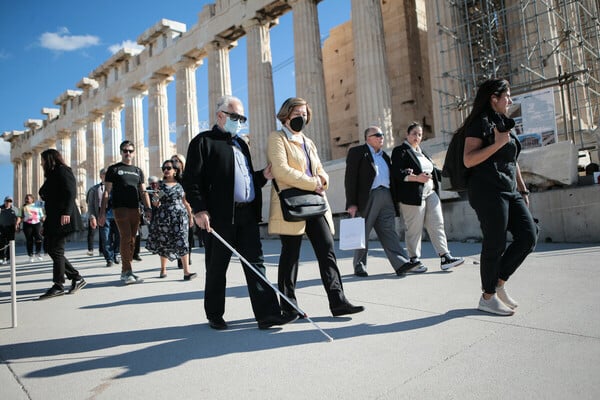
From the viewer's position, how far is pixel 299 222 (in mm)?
3473

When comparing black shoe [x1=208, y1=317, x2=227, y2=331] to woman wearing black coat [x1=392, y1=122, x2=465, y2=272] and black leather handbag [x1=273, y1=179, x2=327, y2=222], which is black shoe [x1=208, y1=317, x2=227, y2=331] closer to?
black leather handbag [x1=273, y1=179, x2=327, y2=222]

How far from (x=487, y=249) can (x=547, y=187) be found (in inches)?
217

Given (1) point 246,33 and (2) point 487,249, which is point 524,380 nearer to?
(2) point 487,249

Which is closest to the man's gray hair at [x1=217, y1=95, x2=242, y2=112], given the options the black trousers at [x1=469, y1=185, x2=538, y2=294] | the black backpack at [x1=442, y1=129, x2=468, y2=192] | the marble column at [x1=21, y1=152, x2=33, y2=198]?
the black backpack at [x1=442, y1=129, x2=468, y2=192]

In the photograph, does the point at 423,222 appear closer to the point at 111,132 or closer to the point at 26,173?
the point at 111,132

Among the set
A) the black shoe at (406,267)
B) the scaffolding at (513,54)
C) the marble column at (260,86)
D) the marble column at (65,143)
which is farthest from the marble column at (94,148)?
the black shoe at (406,267)

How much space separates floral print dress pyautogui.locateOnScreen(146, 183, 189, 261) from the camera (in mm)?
6195

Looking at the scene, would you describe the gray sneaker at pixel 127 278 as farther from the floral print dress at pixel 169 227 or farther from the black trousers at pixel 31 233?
the black trousers at pixel 31 233

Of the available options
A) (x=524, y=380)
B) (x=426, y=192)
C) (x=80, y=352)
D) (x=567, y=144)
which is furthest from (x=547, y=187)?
(x=80, y=352)

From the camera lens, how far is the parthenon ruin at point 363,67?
38.7ft

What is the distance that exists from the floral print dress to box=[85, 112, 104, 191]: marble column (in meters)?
28.9

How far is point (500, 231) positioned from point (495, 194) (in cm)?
29

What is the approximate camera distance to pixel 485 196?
3.22 m

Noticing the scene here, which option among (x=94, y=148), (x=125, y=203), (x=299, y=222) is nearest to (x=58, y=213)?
(x=125, y=203)
